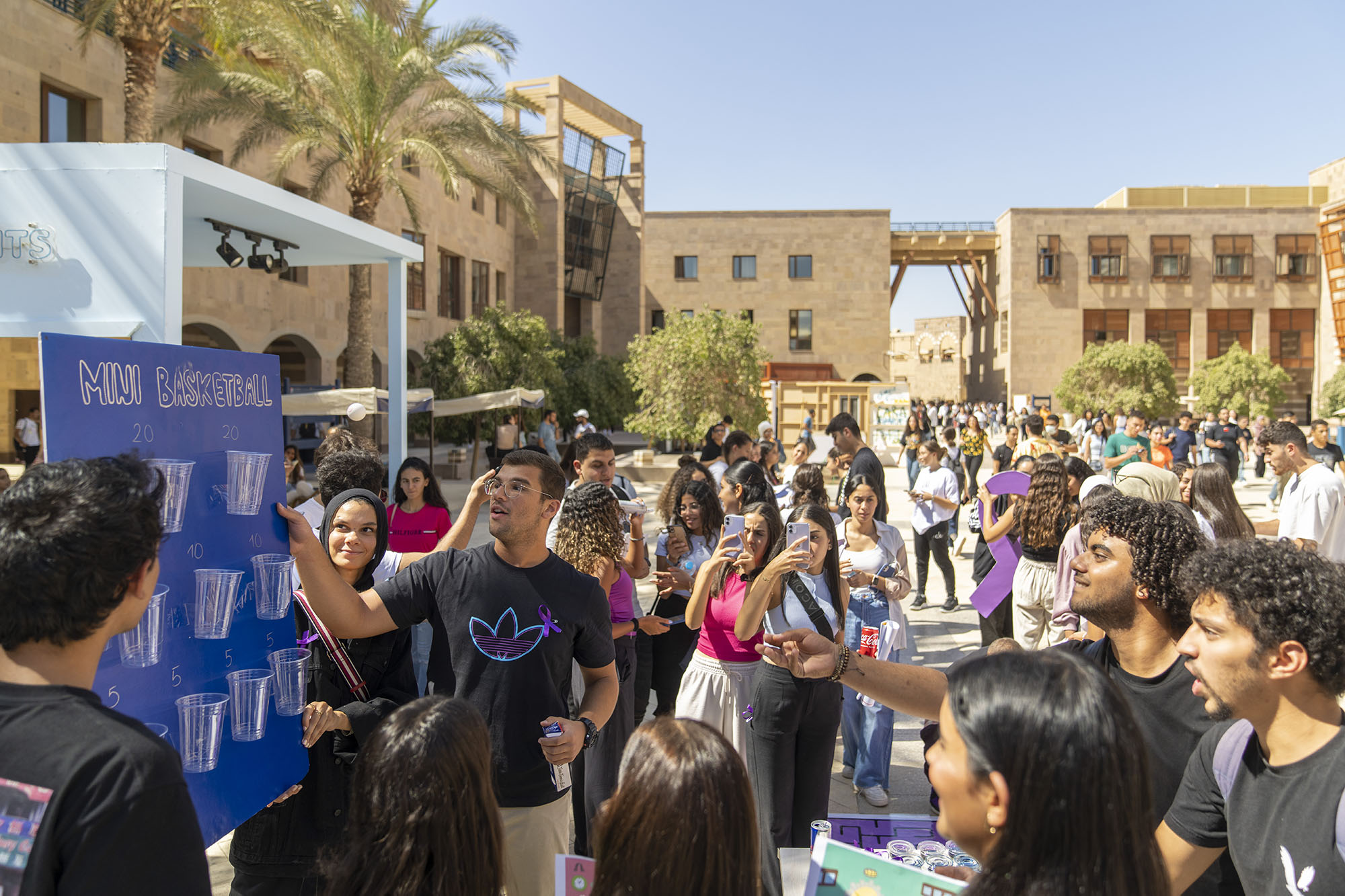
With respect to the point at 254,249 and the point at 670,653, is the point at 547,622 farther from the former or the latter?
the point at 254,249

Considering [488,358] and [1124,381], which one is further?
[1124,381]

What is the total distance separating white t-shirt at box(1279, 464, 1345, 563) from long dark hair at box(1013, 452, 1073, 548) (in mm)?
2136

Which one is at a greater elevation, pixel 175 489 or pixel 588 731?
pixel 175 489

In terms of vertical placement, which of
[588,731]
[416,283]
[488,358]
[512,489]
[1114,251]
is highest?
[1114,251]

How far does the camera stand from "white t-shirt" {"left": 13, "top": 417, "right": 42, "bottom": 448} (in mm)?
16984

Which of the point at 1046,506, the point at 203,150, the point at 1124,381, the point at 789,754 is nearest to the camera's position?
the point at 789,754

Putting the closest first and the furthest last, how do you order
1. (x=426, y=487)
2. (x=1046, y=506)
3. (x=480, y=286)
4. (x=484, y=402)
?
(x=1046, y=506), (x=426, y=487), (x=484, y=402), (x=480, y=286)

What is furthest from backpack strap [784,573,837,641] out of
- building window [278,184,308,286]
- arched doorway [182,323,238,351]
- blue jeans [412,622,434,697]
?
building window [278,184,308,286]

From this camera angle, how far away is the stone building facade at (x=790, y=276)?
1852 inches

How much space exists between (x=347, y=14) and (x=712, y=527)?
11914mm

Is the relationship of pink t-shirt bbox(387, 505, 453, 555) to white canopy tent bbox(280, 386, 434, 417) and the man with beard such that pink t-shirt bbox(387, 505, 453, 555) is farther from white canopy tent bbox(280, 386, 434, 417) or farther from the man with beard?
white canopy tent bbox(280, 386, 434, 417)

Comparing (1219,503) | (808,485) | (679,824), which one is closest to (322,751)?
(679,824)

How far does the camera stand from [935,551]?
8945 mm

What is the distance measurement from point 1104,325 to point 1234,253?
25.3 ft
